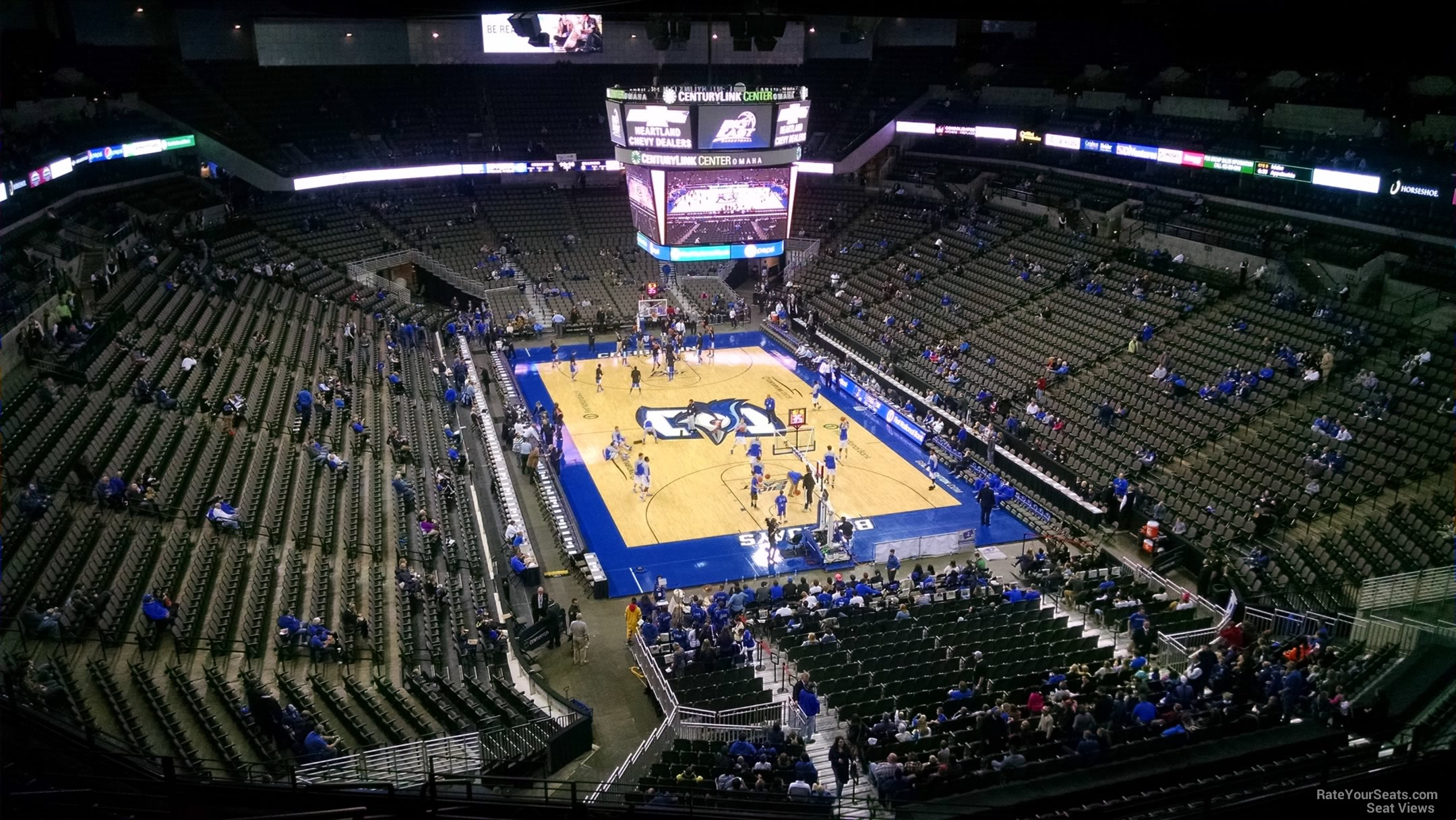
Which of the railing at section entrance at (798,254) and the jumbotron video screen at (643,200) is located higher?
the jumbotron video screen at (643,200)

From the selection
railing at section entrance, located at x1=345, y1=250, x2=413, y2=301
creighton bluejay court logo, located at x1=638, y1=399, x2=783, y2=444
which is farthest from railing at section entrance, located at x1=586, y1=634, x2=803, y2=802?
railing at section entrance, located at x1=345, y1=250, x2=413, y2=301

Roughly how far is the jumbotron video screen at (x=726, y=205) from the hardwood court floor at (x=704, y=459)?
5.71 meters

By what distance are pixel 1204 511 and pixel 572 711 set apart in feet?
48.8

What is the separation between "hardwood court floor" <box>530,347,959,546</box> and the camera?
24422 millimetres

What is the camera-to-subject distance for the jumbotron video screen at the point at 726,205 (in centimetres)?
2838

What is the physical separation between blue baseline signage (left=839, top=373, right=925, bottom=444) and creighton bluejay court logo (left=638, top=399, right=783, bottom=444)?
355 centimetres

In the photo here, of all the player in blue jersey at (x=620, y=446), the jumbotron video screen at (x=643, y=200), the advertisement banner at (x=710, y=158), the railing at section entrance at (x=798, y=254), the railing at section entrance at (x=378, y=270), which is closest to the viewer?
the advertisement banner at (x=710, y=158)

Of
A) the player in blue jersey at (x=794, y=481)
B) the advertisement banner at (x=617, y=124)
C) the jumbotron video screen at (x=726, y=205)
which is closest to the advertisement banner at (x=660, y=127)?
the advertisement banner at (x=617, y=124)

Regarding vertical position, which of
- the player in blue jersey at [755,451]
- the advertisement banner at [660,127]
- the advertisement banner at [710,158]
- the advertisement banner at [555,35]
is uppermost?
the advertisement banner at [555,35]

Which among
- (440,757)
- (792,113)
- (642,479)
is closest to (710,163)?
(792,113)

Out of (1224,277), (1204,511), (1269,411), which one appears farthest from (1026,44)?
(1204,511)

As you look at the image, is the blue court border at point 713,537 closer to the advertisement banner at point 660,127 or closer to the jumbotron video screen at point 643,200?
the jumbotron video screen at point 643,200

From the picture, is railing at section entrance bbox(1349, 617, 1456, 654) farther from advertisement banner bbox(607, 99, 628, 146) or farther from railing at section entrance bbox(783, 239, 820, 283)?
railing at section entrance bbox(783, 239, 820, 283)

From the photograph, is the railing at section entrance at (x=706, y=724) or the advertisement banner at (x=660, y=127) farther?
the advertisement banner at (x=660, y=127)
